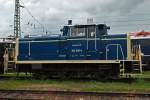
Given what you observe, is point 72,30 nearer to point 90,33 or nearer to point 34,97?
point 90,33

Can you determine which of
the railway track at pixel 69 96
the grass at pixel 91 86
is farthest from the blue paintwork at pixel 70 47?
the railway track at pixel 69 96

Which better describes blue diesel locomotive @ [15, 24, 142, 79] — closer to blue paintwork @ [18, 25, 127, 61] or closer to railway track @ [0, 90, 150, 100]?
blue paintwork @ [18, 25, 127, 61]

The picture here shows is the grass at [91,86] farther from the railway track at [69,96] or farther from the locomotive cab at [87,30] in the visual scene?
the locomotive cab at [87,30]

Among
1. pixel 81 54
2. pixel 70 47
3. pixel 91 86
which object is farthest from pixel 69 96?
pixel 70 47

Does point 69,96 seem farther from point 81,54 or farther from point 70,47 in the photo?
point 70,47

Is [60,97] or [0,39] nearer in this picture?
[60,97]

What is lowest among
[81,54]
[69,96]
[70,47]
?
[69,96]

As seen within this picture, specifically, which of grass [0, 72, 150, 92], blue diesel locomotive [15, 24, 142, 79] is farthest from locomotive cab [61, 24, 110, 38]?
grass [0, 72, 150, 92]

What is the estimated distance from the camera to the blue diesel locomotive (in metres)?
19.1

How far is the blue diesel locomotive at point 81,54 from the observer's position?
19109 mm

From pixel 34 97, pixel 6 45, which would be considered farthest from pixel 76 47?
pixel 34 97

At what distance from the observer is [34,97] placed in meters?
12.8

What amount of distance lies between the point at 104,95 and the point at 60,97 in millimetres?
1717

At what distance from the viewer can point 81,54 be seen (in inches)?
776
